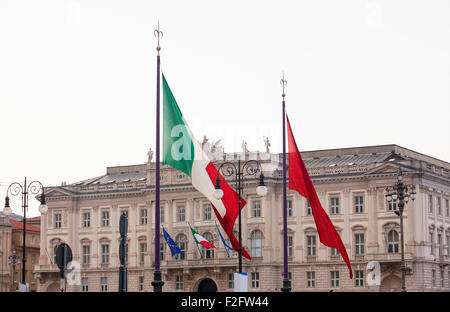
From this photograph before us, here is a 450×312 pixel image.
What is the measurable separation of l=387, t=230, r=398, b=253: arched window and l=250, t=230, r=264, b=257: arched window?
1180 centimetres

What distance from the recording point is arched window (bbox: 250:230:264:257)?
281 ft

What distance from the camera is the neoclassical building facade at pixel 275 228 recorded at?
263 ft

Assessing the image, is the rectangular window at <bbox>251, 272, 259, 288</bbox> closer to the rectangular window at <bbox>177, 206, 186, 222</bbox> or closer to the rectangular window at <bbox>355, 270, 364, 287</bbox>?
the rectangular window at <bbox>177, 206, 186, 222</bbox>

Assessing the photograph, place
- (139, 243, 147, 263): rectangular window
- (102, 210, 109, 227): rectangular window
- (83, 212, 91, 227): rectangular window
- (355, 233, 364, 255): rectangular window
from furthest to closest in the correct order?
(83, 212, 91, 227): rectangular window, (102, 210, 109, 227): rectangular window, (139, 243, 147, 263): rectangular window, (355, 233, 364, 255): rectangular window

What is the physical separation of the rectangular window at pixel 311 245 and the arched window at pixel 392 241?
718 centimetres

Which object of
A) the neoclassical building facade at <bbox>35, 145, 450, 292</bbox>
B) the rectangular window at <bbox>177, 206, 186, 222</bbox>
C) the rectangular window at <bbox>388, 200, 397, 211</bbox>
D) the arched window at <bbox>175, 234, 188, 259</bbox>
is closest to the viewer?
the rectangular window at <bbox>388, 200, 397, 211</bbox>

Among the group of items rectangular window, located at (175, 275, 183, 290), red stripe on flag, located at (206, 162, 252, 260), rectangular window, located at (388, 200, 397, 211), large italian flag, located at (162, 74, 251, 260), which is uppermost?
rectangular window, located at (388, 200, 397, 211)

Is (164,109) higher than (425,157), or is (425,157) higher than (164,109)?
(425,157)

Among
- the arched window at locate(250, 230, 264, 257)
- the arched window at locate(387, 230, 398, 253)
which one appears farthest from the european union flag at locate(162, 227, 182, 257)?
the arched window at locate(387, 230, 398, 253)

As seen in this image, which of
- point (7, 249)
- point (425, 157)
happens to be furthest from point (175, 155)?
point (7, 249)

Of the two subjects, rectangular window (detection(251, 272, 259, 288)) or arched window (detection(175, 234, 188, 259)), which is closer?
rectangular window (detection(251, 272, 259, 288))

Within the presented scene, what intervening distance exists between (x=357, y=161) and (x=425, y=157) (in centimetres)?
1068
